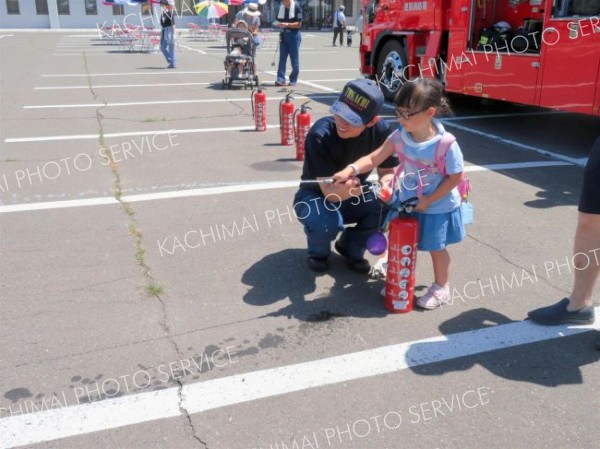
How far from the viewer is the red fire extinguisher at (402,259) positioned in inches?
129

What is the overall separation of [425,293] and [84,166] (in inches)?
184

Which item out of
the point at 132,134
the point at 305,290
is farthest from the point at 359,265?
the point at 132,134

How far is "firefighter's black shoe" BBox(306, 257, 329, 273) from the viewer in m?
4.04

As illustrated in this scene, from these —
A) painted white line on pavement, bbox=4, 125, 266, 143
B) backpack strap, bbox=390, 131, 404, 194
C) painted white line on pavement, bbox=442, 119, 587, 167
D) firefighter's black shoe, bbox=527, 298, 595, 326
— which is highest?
backpack strap, bbox=390, 131, 404, 194

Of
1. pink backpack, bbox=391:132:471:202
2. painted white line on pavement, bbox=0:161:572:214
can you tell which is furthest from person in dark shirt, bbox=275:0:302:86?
pink backpack, bbox=391:132:471:202

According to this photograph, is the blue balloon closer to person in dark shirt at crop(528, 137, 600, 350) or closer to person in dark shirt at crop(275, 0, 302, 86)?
person in dark shirt at crop(528, 137, 600, 350)

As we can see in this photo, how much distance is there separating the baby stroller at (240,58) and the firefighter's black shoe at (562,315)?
10365 mm

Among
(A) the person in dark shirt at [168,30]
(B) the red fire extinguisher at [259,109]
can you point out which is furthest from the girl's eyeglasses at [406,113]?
(A) the person in dark shirt at [168,30]

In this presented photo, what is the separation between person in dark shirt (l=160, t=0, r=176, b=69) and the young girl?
1435 cm

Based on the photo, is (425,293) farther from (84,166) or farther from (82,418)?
(84,166)

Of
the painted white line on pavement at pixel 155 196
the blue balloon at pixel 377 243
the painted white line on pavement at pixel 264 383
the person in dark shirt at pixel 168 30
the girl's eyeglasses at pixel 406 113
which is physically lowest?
the painted white line on pavement at pixel 264 383

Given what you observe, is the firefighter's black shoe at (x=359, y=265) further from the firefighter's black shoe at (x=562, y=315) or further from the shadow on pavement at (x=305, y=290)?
the firefighter's black shoe at (x=562, y=315)

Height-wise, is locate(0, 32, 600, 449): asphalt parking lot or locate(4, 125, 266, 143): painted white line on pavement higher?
locate(4, 125, 266, 143): painted white line on pavement

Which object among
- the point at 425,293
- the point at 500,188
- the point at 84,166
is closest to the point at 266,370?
the point at 425,293
